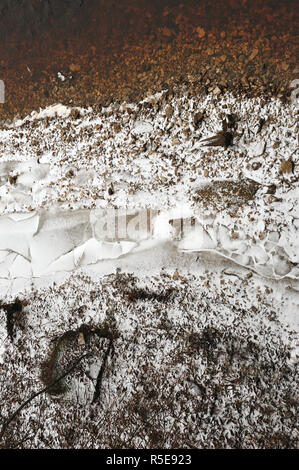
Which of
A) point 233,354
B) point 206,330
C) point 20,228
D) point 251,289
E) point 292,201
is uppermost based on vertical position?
point 292,201

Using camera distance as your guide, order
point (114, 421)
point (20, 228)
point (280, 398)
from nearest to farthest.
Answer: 1. point (280, 398)
2. point (114, 421)
3. point (20, 228)

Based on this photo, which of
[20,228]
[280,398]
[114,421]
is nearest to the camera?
[280,398]

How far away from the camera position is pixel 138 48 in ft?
9.45

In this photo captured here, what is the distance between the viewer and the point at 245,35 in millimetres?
2742

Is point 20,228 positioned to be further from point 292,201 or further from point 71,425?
point 292,201

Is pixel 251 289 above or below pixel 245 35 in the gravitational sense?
below

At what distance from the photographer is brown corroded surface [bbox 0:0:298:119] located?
271cm

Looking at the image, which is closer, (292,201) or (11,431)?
(292,201)

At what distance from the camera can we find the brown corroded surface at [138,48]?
2.71m
